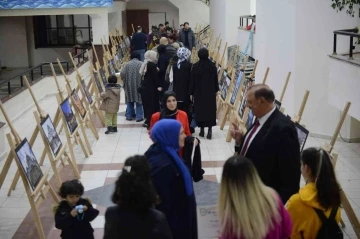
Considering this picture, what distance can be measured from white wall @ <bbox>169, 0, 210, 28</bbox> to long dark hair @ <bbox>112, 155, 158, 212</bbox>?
1107 inches

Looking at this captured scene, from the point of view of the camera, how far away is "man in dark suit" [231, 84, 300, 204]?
13.7ft

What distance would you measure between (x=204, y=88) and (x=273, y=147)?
5.92 metres

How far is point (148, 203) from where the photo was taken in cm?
313

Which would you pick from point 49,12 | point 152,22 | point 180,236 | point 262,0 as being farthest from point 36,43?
point 180,236

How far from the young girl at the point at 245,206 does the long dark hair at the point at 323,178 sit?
0.63 m

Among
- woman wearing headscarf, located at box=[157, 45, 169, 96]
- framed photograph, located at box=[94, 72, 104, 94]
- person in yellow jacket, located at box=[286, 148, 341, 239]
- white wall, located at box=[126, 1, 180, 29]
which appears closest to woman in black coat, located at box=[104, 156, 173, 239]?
person in yellow jacket, located at box=[286, 148, 341, 239]

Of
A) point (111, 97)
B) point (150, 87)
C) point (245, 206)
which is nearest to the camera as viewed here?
point (245, 206)

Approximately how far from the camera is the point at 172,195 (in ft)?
13.2

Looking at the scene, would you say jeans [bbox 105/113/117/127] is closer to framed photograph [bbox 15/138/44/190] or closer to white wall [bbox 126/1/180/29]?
framed photograph [bbox 15/138/44/190]

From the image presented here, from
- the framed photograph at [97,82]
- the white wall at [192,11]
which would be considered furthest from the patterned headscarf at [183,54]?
the white wall at [192,11]

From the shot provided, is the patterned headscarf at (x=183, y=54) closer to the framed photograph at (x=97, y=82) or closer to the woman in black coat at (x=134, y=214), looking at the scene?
the framed photograph at (x=97, y=82)

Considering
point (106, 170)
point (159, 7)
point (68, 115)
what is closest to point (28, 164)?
point (68, 115)

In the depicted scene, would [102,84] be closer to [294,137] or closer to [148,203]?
[294,137]

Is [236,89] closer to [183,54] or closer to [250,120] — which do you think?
[183,54]
